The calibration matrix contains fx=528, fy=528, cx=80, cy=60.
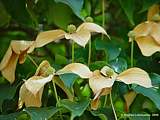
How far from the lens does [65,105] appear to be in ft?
2.97

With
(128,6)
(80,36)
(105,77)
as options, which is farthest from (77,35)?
(128,6)

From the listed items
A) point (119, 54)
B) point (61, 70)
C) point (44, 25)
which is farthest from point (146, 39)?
point (44, 25)

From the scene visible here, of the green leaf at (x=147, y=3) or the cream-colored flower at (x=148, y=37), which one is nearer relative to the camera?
the cream-colored flower at (x=148, y=37)

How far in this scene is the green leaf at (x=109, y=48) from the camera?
107cm

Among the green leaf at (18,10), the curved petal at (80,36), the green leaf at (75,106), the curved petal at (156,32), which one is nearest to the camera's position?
the green leaf at (75,106)

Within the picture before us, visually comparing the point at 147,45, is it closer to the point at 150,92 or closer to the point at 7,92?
the point at 150,92

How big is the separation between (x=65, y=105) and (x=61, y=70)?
8 centimetres

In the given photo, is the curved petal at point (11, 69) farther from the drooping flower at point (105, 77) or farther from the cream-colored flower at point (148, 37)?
the cream-colored flower at point (148, 37)

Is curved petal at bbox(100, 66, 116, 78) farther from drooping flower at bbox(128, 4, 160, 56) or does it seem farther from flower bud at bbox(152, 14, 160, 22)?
flower bud at bbox(152, 14, 160, 22)

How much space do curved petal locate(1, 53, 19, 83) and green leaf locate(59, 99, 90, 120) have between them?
187 mm

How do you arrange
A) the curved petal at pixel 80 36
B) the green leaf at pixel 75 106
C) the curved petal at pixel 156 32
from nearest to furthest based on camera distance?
the green leaf at pixel 75 106 < the curved petal at pixel 80 36 < the curved petal at pixel 156 32

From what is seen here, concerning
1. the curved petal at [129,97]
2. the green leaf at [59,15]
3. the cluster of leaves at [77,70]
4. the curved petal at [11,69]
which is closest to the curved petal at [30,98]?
the cluster of leaves at [77,70]

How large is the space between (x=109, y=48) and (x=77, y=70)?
0.54 feet

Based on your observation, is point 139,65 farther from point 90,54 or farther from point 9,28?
point 9,28
